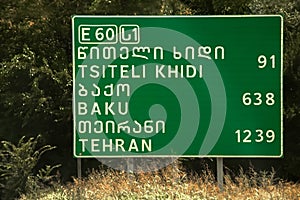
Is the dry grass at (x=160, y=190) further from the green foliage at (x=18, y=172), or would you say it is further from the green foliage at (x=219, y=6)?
the green foliage at (x=219, y=6)

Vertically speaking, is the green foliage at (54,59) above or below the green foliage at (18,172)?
above

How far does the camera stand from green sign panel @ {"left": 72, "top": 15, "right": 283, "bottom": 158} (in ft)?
33.5

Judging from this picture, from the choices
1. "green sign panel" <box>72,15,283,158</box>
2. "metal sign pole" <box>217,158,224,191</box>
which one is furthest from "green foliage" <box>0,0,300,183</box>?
"metal sign pole" <box>217,158,224,191</box>

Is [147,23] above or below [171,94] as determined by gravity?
above

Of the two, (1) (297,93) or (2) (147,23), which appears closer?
(2) (147,23)

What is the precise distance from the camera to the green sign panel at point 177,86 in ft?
33.5

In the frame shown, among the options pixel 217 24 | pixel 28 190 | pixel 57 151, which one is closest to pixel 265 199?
pixel 217 24

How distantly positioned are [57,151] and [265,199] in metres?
7.91

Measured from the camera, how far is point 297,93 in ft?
55.5

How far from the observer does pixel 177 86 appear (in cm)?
1029

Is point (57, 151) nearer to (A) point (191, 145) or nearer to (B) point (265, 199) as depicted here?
(A) point (191, 145)

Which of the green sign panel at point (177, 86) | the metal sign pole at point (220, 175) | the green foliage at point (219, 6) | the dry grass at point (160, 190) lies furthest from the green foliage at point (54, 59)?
the metal sign pole at point (220, 175)

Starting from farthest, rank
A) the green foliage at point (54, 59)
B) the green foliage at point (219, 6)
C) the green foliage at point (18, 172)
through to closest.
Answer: the green foliage at point (219, 6) < the green foliage at point (54, 59) < the green foliage at point (18, 172)

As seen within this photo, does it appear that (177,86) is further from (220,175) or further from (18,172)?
(18,172)
